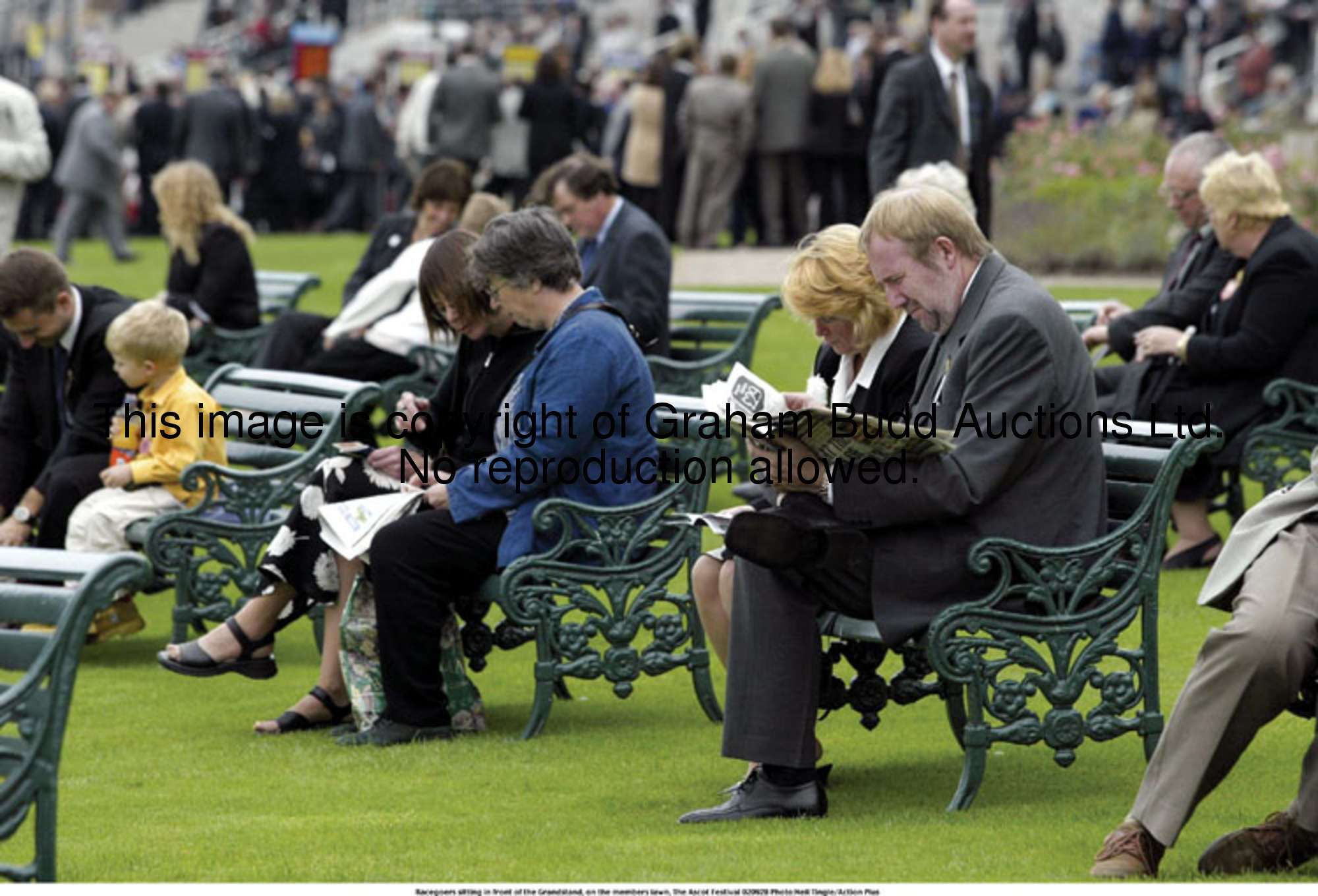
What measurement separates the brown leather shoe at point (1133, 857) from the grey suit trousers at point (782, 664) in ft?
3.25

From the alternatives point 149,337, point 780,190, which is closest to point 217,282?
point 149,337

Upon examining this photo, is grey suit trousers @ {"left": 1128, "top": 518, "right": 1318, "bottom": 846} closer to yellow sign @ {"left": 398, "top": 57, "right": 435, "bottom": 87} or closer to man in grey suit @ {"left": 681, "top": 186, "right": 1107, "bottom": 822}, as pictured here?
man in grey suit @ {"left": 681, "top": 186, "right": 1107, "bottom": 822}

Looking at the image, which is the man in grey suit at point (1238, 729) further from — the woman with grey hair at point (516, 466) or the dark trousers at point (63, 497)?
the dark trousers at point (63, 497)

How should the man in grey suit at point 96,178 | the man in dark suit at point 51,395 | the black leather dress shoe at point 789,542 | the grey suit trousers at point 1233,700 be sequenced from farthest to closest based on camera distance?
1. the man in grey suit at point 96,178
2. the man in dark suit at point 51,395
3. the black leather dress shoe at point 789,542
4. the grey suit trousers at point 1233,700

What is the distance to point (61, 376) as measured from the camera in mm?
8609

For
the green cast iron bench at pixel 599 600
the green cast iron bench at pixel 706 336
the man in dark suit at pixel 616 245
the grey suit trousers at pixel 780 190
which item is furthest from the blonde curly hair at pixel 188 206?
the grey suit trousers at pixel 780 190

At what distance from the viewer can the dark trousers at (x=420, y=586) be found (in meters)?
6.70

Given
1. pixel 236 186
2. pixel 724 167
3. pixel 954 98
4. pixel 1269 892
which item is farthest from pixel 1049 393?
pixel 236 186

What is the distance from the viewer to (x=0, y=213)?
13.6 m

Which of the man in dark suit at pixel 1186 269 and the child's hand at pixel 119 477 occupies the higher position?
the man in dark suit at pixel 1186 269

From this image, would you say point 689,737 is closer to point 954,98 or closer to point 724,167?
point 954,98

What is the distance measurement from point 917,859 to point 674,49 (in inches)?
664

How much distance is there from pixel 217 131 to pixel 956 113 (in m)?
14.5

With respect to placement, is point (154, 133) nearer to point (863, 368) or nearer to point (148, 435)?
point (148, 435)
